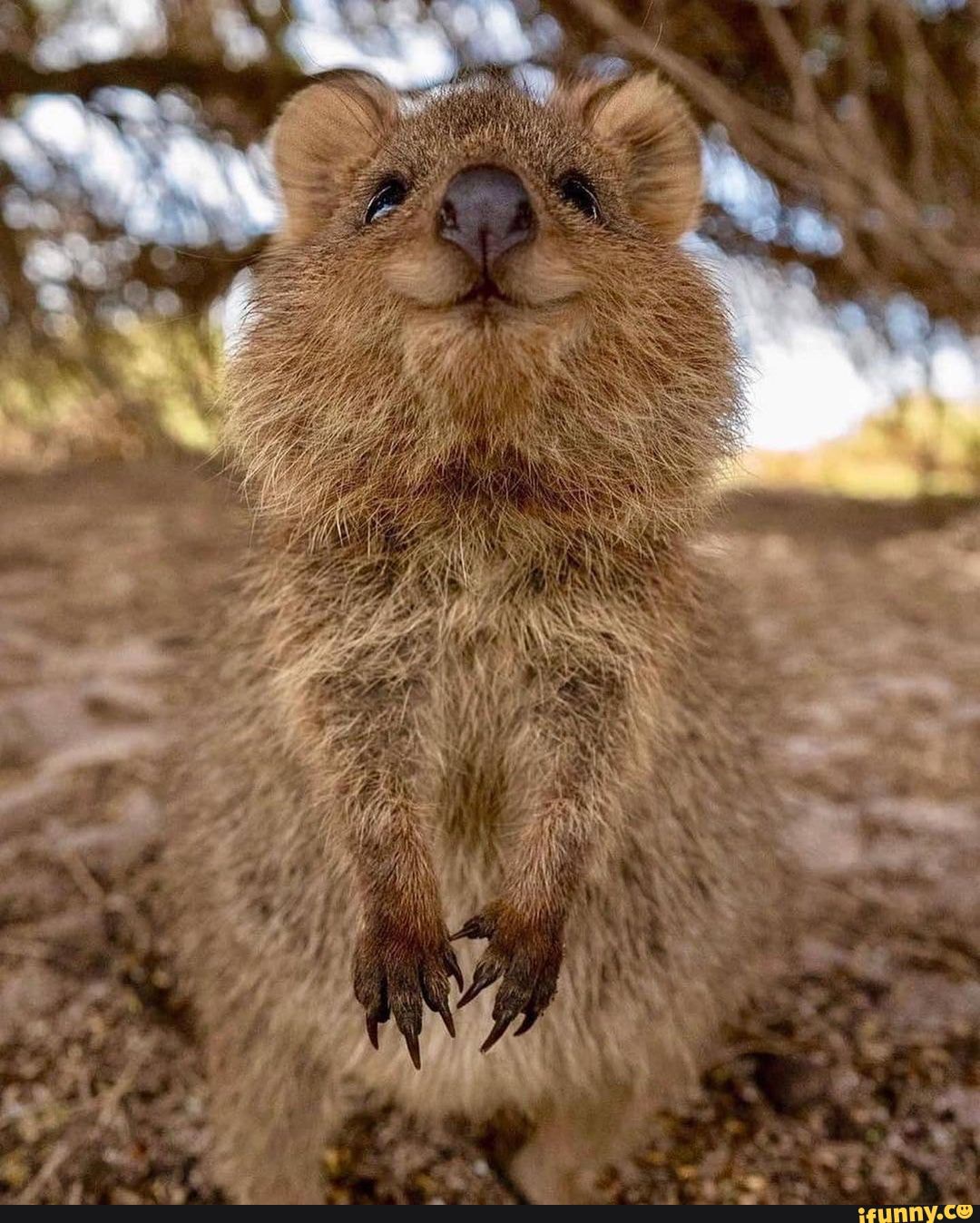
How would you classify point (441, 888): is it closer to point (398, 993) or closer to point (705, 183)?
point (398, 993)

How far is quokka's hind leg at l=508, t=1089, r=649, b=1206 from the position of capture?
277cm

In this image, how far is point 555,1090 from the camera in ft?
8.89

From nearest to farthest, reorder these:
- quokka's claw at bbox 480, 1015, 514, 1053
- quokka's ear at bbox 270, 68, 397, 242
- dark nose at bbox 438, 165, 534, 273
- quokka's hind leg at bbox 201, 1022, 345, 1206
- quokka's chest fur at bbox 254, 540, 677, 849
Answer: dark nose at bbox 438, 165, 534, 273
quokka's claw at bbox 480, 1015, 514, 1053
quokka's chest fur at bbox 254, 540, 677, 849
quokka's ear at bbox 270, 68, 397, 242
quokka's hind leg at bbox 201, 1022, 345, 1206

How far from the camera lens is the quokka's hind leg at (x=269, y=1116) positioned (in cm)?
269

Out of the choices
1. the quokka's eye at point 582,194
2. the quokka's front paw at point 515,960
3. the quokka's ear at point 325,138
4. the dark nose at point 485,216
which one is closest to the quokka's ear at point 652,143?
the quokka's eye at point 582,194

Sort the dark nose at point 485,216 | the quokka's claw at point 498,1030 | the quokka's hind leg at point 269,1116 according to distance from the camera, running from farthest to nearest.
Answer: the quokka's hind leg at point 269,1116 < the quokka's claw at point 498,1030 < the dark nose at point 485,216

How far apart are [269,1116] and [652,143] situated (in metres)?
2.49

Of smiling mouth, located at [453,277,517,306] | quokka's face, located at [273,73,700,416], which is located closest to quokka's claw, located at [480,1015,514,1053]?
quokka's face, located at [273,73,700,416]

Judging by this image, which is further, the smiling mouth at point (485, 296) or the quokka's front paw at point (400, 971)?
the quokka's front paw at point (400, 971)

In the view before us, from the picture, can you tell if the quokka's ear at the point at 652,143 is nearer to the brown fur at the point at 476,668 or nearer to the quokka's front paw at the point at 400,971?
the brown fur at the point at 476,668

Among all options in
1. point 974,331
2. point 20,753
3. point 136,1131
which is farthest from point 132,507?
point 974,331

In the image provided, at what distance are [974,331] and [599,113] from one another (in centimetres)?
473

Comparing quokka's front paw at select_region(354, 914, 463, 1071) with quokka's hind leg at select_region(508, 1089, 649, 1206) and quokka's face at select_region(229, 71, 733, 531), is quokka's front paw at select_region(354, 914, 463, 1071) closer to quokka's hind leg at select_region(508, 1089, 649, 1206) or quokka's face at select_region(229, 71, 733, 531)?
quokka's face at select_region(229, 71, 733, 531)

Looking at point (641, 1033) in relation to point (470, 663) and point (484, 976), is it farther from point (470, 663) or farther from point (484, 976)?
point (470, 663)
